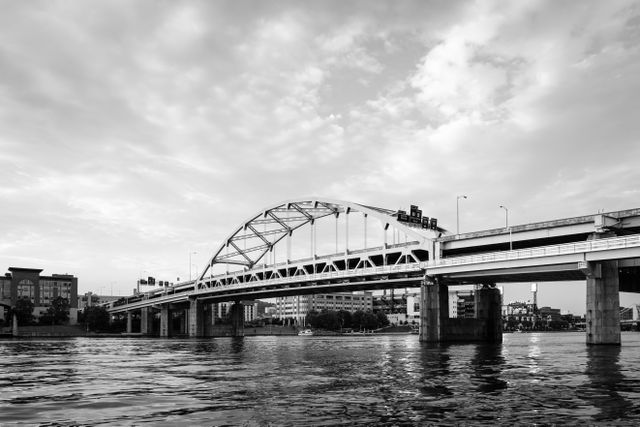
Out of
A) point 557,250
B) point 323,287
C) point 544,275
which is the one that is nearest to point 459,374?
point 557,250

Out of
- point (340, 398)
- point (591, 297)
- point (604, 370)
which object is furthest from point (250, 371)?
point (591, 297)

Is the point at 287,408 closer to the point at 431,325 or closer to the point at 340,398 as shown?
the point at 340,398

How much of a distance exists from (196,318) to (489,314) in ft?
332

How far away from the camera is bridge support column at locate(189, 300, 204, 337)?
593ft

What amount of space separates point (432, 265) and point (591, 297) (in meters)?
27.1

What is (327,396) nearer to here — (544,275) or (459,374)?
(459,374)

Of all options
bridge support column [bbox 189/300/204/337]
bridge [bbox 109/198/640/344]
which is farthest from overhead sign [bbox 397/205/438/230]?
bridge support column [bbox 189/300/204/337]

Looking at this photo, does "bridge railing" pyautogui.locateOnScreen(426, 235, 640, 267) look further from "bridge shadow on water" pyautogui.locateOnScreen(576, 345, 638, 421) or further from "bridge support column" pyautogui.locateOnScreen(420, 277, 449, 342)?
"bridge shadow on water" pyautogui.locateOnScreen(576, 345, 638, 421)

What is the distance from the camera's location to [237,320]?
629 ft

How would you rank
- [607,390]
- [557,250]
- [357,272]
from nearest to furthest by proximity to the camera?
1. [607,390]
2. [557,250]
3. [357,272]

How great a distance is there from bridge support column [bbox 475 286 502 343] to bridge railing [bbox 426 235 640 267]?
19.8m

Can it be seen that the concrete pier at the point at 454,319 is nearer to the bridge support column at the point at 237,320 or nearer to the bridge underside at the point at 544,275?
the bridge underside at the point at 544,275

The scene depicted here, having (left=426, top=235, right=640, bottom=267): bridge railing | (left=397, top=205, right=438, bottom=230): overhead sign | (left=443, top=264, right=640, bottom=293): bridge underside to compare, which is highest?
(left=397, top=205, right=438, bottom=230): overhead sign

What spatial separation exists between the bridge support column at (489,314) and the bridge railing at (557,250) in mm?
19827
